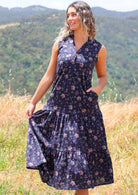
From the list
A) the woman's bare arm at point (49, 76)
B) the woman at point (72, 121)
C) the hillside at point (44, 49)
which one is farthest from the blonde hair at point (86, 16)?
the hillside at point (44, 49)

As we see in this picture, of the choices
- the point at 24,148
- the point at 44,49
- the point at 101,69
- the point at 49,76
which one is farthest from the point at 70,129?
the point at 44,49

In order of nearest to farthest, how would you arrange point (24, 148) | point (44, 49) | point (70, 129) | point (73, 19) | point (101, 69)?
point (70, 129), point (73, 19), point (101, 69), point (24, 148), point (44, 49)

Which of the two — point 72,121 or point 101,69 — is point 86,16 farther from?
point 72,121

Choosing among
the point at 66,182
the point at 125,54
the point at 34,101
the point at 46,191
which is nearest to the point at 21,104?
the point at 46,191

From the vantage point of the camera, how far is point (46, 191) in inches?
120

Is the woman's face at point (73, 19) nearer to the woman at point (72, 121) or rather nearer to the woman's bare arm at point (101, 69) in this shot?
the woman at point (72, 121)

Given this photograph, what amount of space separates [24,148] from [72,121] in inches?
77.6

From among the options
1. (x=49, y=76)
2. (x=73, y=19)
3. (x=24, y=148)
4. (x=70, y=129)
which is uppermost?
(x=73, y=19)

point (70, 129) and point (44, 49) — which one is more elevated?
point (70, 129)

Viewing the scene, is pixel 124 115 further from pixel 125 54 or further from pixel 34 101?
pixel 125 54

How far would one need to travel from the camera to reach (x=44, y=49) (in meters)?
49.7

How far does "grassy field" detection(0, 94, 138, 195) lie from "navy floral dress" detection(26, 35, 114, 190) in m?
0.76

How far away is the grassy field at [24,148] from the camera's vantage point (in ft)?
10.0

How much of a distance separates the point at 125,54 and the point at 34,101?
5906 centimetres
